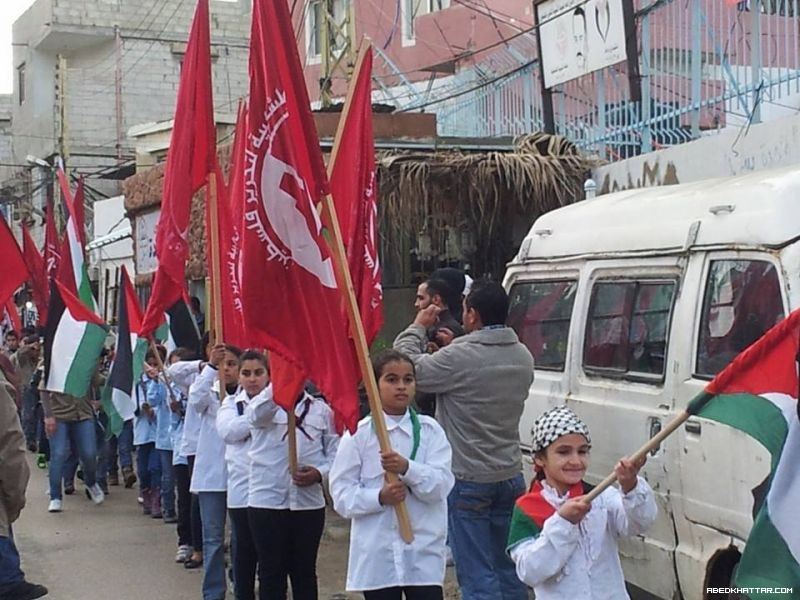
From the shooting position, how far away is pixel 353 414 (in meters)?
4.85

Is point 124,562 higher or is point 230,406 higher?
point 230,406

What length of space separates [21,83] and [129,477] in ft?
87.4

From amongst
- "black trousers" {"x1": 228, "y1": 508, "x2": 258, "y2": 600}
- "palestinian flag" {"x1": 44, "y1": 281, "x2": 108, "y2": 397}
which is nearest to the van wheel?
"black trousers" {"x1": 228, "y1": 508, "x2": 258, "y2": 600}

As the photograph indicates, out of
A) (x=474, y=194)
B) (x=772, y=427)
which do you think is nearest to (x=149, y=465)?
(x=474, y=194)

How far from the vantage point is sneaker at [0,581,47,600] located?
5.99 metres

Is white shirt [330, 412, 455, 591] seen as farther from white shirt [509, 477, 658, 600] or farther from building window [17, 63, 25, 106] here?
building window [17, 63, 25, 106]

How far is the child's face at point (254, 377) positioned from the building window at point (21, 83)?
106ft

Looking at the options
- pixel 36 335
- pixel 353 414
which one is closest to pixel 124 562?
pixel 353 414

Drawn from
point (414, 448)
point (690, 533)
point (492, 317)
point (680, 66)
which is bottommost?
point (690, 533)

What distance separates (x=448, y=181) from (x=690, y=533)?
17.4 ft

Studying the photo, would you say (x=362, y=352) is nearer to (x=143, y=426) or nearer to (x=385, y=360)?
(x=385, y=360)

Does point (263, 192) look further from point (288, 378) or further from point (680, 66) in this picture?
point (680, 66)

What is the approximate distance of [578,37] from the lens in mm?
10477

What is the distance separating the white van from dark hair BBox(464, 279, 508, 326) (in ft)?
2.01
